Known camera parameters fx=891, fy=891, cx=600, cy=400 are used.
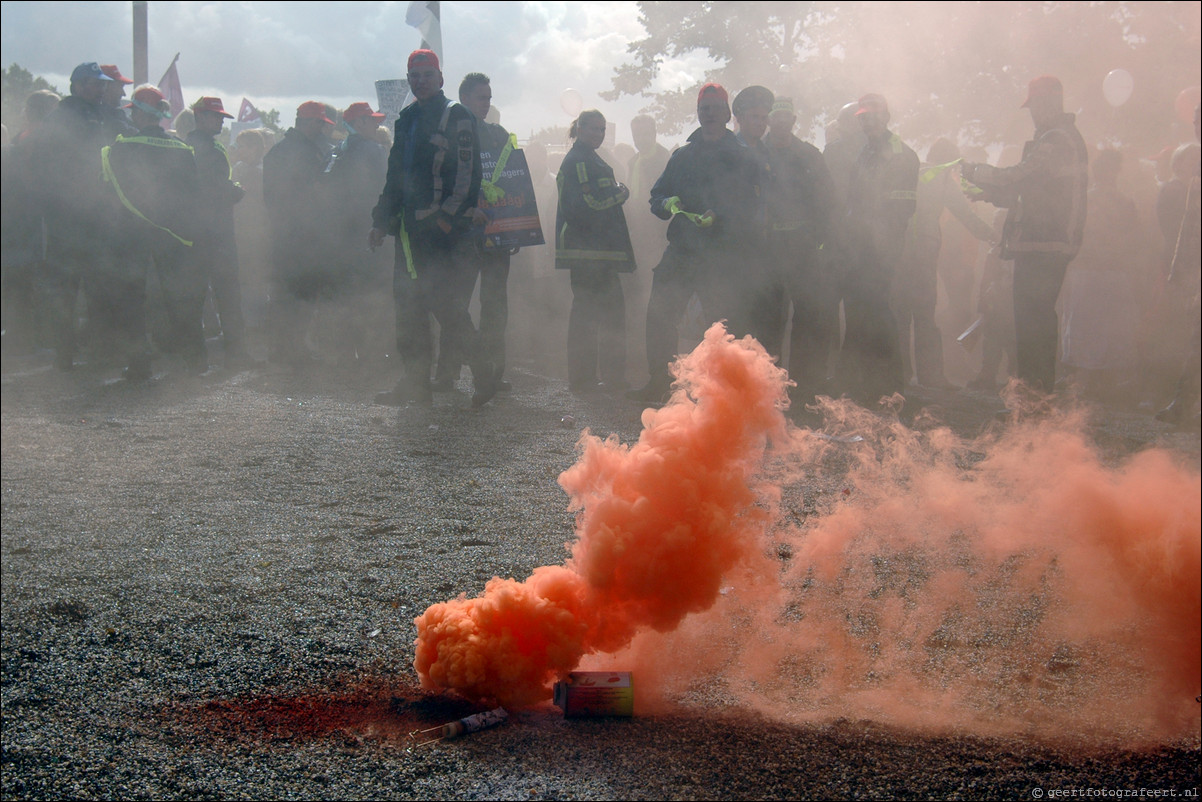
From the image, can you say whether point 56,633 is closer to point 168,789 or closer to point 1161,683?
point 168,789

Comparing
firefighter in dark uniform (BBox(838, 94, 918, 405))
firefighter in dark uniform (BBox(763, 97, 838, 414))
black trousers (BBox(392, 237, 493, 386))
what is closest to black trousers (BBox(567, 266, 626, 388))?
black trousers (BBox(392, 237, 493, 386))

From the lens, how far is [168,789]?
7.20 feet

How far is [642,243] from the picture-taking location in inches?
322

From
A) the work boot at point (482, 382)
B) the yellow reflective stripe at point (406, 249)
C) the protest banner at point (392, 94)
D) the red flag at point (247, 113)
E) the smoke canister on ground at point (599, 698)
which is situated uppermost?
the red flag at point (247, 113)

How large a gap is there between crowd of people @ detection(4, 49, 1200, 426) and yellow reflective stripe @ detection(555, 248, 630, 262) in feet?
0.07

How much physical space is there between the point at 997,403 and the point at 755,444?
4.51 m

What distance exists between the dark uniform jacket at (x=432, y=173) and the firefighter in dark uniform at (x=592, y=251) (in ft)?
4.98

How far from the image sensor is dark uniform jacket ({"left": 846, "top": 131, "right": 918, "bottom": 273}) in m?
5.98

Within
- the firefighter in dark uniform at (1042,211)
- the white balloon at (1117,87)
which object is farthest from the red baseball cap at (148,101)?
the white balloon at (1117,87)

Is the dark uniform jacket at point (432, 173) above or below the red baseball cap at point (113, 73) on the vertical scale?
below

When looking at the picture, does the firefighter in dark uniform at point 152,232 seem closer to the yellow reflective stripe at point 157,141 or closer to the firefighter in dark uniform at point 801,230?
the yellow reflective stripe at point 157,141

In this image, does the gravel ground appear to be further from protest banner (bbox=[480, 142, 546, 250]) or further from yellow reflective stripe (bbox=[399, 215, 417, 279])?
protest banner (bbox=[480, 142, 546, 250])

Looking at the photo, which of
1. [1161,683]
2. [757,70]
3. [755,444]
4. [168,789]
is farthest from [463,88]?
[757,70]

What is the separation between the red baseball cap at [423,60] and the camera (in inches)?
133
